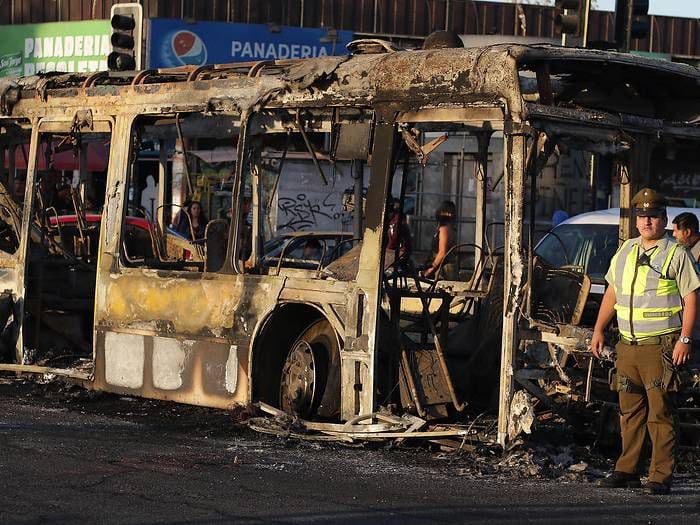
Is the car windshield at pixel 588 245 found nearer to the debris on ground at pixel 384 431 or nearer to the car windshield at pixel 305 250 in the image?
the car windshield at pixel 305 250

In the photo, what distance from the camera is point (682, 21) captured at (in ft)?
109

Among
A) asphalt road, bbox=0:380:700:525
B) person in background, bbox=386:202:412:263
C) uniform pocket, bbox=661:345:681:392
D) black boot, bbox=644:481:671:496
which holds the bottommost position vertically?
asphalt road, bbox=0:380:700:525

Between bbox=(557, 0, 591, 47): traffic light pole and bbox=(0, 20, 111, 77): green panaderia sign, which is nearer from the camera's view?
bbox=(557, 0, 591, 47): traffic light pole

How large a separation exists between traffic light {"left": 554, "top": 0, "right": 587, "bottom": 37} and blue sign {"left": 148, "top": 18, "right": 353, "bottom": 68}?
1537 centimetres

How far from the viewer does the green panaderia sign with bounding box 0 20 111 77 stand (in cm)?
3047

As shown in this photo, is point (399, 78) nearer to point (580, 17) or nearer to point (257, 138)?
point (257, 138)

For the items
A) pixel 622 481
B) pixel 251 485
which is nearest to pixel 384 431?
pixel 251 485

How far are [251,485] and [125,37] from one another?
1008 centimetres

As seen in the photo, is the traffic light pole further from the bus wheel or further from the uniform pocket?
the uniform pocket

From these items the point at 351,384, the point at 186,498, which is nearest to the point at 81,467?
the point at 186,498

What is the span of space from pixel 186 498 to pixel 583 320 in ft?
11.7

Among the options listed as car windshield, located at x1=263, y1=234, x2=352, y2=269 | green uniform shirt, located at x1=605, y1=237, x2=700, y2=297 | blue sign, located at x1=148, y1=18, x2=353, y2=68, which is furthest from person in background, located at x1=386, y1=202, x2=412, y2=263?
blue sign, located at x1=148, y1=18, x2=353, y2=68

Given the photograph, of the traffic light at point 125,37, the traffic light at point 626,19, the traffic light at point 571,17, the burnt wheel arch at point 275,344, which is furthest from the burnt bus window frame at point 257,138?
the traffic light at point 125,37

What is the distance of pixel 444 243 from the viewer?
11.4 metres
